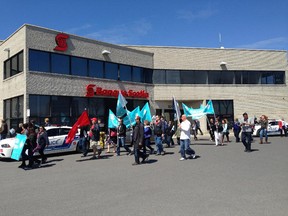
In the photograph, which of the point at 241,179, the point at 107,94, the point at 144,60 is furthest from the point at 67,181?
the point at 144,60

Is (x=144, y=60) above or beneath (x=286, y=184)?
above

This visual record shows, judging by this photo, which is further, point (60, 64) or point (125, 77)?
point (125, 77)

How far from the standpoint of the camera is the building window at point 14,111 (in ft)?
66.9

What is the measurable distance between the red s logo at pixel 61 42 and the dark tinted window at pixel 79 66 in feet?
3.76

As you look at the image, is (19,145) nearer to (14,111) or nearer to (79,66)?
(14,111)

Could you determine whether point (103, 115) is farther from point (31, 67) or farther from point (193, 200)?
point (193, 200)

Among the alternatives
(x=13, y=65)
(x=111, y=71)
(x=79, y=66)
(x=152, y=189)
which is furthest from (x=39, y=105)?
(x=152, y=189)

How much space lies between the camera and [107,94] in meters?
24.3

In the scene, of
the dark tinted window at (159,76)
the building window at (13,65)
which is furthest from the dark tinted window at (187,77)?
the building window at (13,65)

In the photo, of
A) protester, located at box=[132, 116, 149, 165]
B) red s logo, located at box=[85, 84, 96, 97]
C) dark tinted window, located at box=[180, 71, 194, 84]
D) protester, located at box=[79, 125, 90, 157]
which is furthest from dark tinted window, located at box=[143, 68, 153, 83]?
protester, located at box=[132, 116, 149, 165]

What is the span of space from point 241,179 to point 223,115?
2361cm

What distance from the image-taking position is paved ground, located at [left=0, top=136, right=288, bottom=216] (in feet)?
18.4

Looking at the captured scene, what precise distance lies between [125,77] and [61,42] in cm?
651

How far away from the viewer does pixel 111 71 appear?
82.6 feet
